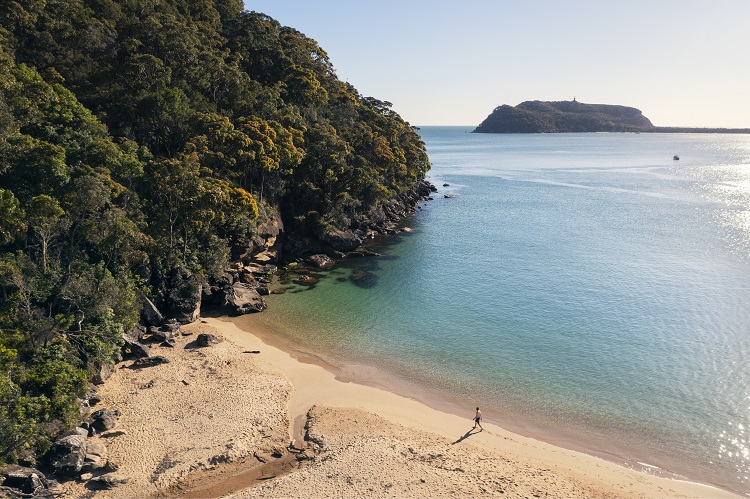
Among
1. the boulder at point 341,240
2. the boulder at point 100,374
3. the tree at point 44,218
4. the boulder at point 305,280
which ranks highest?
the tree at point 44,218

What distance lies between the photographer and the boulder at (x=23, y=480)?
64.3 feet

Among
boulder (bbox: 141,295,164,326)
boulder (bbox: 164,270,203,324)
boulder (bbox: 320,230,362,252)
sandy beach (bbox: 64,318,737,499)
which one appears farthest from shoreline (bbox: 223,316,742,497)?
boulder (bbox: 320,230,362,252)

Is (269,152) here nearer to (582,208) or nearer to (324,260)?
(324,260)

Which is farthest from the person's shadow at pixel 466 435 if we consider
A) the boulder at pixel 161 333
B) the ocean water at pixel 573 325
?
Result: the boulder at pixel 161 333

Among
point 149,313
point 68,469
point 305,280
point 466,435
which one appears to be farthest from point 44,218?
point 466,435

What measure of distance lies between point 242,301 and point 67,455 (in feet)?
72.0

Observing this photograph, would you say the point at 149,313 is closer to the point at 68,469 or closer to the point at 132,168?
the point at 132,168

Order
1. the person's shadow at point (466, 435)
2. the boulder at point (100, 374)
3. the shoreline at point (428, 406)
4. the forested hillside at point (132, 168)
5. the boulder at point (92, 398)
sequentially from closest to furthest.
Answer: the shoreline at point (428, 406) → the person's shadow at point (466, 435) → the boulder at point (92, 398) → the forested hillside at point (132, 168) → the boulder at point (100, 374)

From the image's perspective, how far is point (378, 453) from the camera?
2462 centimetres

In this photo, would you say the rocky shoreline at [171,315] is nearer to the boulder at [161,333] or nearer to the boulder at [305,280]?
the boulder at [161,333]

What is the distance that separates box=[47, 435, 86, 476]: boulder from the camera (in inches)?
850

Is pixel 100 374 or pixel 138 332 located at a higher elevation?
pixel 138 332

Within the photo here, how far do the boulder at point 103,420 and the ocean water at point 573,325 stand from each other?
14.5 meters

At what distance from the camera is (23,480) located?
19953 millimetres
